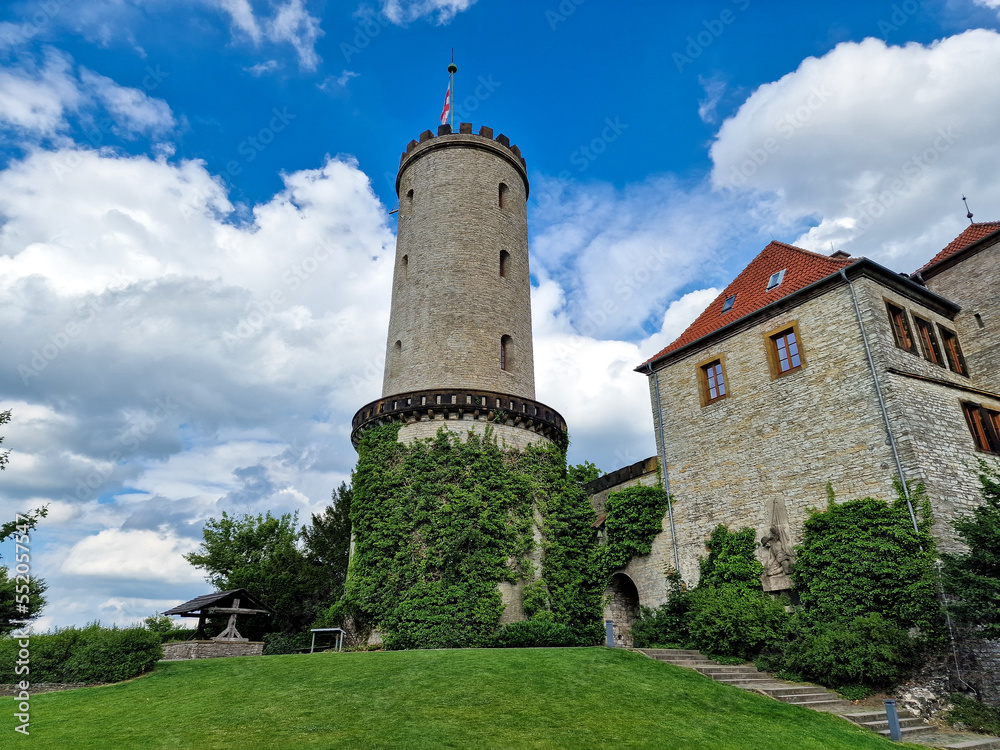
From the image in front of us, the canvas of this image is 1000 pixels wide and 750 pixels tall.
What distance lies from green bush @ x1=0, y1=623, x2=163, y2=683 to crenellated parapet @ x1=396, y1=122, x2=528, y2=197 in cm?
1974

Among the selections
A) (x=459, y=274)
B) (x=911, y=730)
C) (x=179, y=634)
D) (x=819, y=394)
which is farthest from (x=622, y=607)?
(x=179, y=634)

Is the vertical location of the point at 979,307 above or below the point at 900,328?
above

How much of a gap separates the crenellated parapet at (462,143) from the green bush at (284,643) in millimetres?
18957

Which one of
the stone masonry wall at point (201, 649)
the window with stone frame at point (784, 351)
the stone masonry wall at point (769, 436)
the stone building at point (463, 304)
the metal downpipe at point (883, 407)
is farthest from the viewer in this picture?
the stone building at point (463, 304)

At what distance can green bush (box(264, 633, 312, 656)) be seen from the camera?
2127 centimetres

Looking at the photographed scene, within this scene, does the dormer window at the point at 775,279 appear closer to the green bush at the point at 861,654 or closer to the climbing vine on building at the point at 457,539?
the climbing vine on building at the point at 457,539

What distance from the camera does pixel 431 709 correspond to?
30.5ft

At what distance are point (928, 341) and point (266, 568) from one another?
25.2m

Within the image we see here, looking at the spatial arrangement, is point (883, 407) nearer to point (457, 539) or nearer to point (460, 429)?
point (457, 539)

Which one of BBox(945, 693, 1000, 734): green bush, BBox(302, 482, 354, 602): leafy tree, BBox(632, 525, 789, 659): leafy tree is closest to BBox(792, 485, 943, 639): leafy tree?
BBox(632, 525, 789, 659): leafy tree

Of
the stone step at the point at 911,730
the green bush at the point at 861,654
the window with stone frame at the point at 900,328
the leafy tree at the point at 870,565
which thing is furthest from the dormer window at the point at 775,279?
the stone step at the point at 911,730

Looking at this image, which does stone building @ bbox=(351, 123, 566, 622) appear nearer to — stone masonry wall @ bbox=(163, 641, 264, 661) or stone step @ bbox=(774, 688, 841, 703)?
stone masonry wall @ bbox=(163, 641, 264, 661)

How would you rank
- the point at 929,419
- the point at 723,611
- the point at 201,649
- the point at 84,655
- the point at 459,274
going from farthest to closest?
1. the point at 459,274
2. the point at 201,649
3. the point at 723,611
4. the point at 929,419
5. the point at 84,655

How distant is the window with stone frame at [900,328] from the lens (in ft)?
50.9
